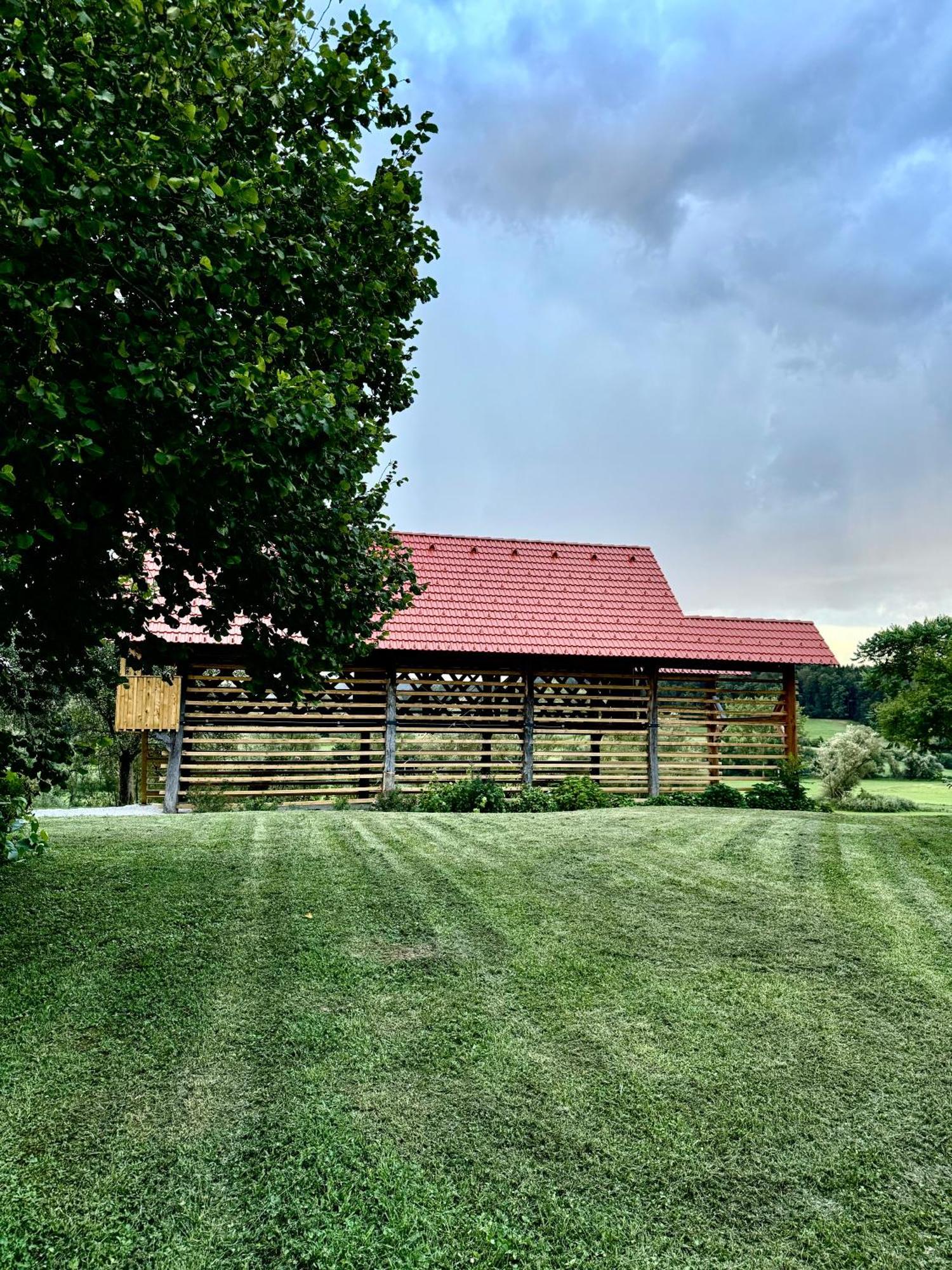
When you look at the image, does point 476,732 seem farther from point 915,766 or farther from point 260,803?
point 915,766

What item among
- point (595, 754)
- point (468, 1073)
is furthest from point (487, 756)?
point (468, 1073)

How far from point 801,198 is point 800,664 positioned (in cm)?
902

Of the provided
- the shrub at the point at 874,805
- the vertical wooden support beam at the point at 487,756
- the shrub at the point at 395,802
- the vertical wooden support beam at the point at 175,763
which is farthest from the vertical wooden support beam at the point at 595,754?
the vertical wooden support beam at the point at 175,763

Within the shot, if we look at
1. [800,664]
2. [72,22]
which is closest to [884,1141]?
[72,22]

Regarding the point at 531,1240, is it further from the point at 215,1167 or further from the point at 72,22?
the point at 72,22

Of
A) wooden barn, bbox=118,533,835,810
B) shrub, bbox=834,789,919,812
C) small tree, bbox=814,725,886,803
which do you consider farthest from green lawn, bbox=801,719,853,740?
wooden barn, bbox=118,533,835,810

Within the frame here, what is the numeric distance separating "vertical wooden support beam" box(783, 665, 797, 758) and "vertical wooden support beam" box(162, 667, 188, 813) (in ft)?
40.7

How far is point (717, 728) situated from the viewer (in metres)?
15.6

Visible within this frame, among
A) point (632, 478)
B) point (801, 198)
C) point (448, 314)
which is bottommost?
point (632, 478)

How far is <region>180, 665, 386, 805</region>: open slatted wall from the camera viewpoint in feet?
42.2

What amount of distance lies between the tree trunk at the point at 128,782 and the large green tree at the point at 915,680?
16.8m

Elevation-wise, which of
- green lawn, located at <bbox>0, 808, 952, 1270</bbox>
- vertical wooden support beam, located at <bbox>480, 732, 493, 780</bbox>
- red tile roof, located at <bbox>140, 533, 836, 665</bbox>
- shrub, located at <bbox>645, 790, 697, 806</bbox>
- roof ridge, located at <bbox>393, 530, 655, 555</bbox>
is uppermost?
roof ridge, located at <bbox>393, 530, 655, 555</bbox>

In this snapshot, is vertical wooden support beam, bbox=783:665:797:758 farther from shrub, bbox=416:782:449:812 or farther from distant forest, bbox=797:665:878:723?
distant forest, bbox=797:665:878:723

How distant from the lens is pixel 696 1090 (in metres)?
2.98
